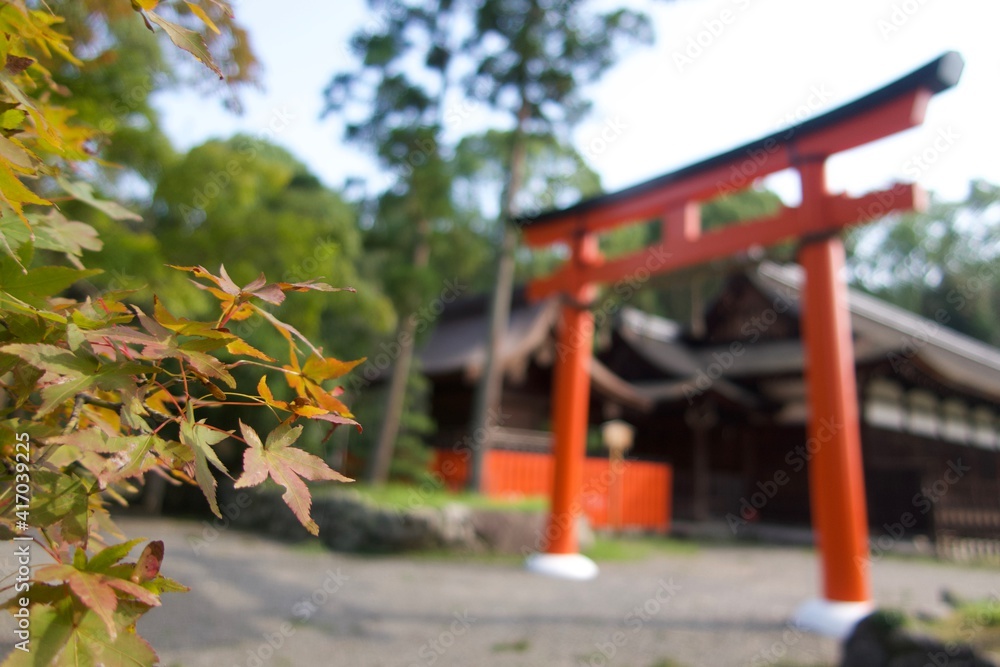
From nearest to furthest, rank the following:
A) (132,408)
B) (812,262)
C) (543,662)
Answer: (132,408), (543,662), (812,262)

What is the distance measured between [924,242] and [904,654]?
22.7 m

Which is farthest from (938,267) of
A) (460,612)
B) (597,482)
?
(460,612)

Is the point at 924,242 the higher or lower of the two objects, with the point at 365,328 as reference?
higher

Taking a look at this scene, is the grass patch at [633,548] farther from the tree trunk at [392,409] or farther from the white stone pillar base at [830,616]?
the white stone pillar base at [830,616]

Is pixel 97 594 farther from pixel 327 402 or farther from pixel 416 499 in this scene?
pixel 416 499

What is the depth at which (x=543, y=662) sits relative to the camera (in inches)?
136

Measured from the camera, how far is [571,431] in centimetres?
700

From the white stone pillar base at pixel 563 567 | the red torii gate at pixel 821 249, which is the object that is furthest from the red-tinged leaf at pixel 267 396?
the white stone pillar base at pixel 563 567

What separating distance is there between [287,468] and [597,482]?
10.9m

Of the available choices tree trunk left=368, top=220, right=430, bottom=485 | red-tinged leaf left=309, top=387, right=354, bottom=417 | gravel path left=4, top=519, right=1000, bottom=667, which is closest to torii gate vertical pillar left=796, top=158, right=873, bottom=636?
gravel path left=4, top=519, right=1000, bottom=667

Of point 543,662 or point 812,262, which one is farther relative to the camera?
point 812,262

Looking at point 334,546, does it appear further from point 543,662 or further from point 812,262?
point 812,262

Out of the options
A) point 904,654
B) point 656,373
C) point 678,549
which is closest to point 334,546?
point 678,549

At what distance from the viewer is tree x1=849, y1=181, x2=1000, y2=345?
658 inches
